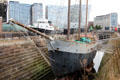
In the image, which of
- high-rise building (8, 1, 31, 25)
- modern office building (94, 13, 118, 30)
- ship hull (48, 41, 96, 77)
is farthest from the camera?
modern office building (94, 13, 118, 30)

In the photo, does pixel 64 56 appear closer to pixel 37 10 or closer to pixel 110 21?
pixel 37 10

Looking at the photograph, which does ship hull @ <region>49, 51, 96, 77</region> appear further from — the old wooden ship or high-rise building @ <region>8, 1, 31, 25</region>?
high-rise building @ <region>8, 1, 31, 25</region>

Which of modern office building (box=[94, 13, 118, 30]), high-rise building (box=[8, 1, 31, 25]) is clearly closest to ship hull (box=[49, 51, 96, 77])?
high-rise building (box=[8, 1, 31, 25])

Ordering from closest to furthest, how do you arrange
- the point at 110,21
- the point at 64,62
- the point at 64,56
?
1. the point at 64,56
2. the point at 64,62
3. the point at 110,21

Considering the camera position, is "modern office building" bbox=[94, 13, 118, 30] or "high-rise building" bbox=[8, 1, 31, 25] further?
"modern office building" bbox=[94, 13, 118, 30]

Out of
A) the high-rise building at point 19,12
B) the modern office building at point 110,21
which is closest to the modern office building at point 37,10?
the high-rise building at point 19,12

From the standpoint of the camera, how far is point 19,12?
4009cm

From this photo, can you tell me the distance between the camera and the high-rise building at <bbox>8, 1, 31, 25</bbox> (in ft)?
123

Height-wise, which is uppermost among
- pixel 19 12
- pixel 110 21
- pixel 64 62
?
pixel 19 12

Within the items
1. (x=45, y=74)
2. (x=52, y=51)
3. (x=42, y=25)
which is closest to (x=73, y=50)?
(x=52, y=51)

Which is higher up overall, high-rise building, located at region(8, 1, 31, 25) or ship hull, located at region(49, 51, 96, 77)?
high-rise building, located at region(8, 1, 31, 25)

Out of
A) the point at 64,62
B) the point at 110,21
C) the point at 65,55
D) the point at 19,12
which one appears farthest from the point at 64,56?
the point at 110,21

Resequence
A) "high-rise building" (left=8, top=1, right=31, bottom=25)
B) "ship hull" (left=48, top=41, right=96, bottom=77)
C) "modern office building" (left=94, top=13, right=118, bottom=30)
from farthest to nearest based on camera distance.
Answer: "modern office building" (left=94, top=13, right=118, bottom=30)
"high-rise building" (left=8, top=1, right=31, bottom=25)
"ship hull" (left=48, top=41, right=96, bottom=77)

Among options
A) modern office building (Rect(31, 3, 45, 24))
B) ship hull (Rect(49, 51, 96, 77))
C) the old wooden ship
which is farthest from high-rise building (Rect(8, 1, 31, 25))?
ship hull (Rect(49, 51, 96, 77))
